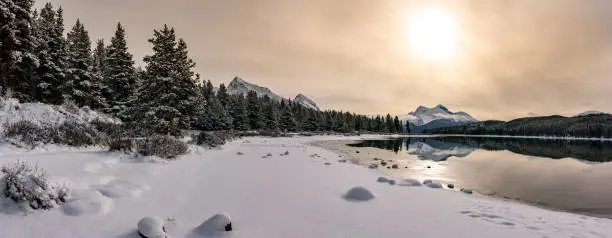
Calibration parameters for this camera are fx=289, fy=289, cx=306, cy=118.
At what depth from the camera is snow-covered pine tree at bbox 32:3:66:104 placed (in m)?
30.4

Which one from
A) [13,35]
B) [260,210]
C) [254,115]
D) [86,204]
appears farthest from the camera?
[254,115]

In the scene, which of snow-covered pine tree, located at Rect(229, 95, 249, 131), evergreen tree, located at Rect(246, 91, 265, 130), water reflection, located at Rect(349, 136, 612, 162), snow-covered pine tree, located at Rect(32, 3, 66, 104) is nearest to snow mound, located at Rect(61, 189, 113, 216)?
water reflection, located at Rect(349, 136, 612, 162)

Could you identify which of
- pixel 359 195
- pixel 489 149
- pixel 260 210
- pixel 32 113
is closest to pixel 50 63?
pixel 32 113

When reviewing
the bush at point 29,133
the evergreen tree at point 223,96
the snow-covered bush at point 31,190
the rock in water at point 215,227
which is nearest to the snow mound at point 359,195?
the rock in water at point 215,227

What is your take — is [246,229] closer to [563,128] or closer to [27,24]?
[27,24]

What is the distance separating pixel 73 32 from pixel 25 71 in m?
11.4

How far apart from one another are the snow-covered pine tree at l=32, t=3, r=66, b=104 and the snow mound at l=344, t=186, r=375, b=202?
119 feet

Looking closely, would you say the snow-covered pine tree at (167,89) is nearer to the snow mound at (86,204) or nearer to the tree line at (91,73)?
the tree line at (91,73)

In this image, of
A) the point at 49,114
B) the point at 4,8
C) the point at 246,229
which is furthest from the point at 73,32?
the point at 246,229

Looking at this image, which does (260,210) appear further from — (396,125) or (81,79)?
(396,125)

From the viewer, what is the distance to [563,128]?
481ft

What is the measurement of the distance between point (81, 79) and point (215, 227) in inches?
1481

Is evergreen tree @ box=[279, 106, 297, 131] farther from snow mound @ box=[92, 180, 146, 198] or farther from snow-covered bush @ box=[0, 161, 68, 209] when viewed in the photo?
snow-covered bush @ box=[0, 161, 68, 209]

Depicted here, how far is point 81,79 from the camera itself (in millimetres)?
32938
